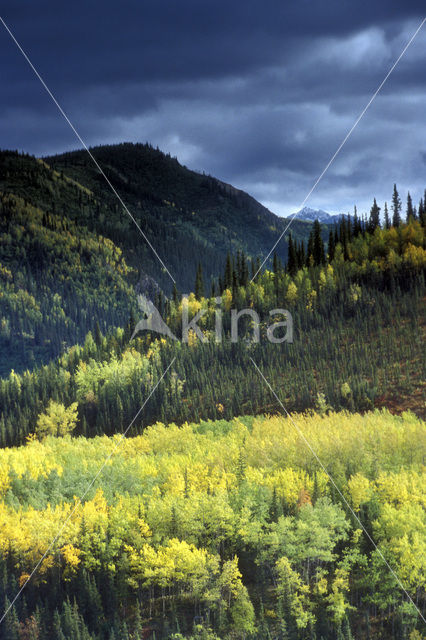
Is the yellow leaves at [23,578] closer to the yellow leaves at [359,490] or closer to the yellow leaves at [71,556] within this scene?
the yellow leaves at [71,556]

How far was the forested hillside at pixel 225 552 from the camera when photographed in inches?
3342

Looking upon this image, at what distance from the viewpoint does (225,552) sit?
3851 inches

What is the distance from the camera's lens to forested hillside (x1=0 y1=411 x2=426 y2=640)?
8488 cm

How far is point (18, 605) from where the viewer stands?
87.6 m

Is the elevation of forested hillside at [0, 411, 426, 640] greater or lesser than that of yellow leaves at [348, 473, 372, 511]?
lesser

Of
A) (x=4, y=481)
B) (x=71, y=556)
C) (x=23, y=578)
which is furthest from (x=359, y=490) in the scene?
(x=4, y=481)

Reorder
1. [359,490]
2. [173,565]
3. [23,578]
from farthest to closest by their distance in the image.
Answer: [359,490] < [23,578] < [173,565]

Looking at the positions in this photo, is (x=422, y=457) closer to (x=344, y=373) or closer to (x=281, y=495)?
(x=281, y=495)

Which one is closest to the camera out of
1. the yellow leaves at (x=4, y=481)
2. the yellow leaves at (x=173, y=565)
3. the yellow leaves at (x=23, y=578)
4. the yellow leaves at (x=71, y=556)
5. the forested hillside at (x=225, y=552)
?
the forested hillside at (x=225, y=552)

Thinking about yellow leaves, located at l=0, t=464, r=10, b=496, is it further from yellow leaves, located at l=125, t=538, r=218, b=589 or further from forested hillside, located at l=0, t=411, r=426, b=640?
yellow leaves, located at l=125, t=538, r=218, b=589

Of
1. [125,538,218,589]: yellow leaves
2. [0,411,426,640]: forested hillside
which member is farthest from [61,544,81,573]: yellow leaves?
[125,538,218,589]: yellow leaves

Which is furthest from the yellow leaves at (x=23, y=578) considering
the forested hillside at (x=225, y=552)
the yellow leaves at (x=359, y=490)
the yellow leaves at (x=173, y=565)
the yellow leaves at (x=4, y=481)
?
the yellow leaves at (x=359, y=490)

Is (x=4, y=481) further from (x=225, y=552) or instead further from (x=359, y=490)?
(x=359, y=490)

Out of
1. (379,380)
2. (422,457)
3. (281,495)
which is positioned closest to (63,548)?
(281,495)
